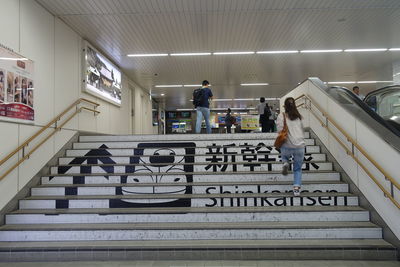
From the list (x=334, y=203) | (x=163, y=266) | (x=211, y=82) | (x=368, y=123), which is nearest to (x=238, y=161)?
(x=334, y=203)

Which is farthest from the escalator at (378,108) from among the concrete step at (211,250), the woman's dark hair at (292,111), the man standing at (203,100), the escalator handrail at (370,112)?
the man standing at (203,100)

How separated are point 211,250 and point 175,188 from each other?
59.6 inches

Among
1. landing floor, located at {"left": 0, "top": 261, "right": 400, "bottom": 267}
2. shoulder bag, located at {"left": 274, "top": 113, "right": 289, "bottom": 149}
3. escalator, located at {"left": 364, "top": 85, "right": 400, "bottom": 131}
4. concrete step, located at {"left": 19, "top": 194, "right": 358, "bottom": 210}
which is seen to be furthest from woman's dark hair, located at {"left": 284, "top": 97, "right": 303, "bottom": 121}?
landing floor, located at {"left": 0, "top": 261, "right": 400, "bottom": 267}

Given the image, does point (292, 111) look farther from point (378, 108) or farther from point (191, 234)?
point (191, 234)

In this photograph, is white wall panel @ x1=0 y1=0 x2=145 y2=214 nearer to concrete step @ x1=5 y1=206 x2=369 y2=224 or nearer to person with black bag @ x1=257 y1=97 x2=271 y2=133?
concrete step @ x1=5 y1=206 x2=369 y2=224

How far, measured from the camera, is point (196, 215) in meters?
4.27

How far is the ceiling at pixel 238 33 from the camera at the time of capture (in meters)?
6.29

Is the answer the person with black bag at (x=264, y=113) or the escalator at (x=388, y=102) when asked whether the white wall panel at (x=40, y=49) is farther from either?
the person with black bag at (x=264, y=113)

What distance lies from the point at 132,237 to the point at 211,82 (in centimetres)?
1060

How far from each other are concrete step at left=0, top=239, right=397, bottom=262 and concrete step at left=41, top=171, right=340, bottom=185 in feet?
4.84

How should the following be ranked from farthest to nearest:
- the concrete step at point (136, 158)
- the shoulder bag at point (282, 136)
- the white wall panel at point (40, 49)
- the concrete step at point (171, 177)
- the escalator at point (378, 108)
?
the concrete step at point (136, 158)
the white wall panel at point (40, 49)
the concrete step at point (171, 177)
the shoulder bag at point (282, 136)
the escalator at point (378, 108)

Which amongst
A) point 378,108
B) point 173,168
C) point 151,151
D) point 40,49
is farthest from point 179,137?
point 378,108

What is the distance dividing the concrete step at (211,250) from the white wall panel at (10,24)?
10.3 ft

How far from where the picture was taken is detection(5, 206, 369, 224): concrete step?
165 inches
